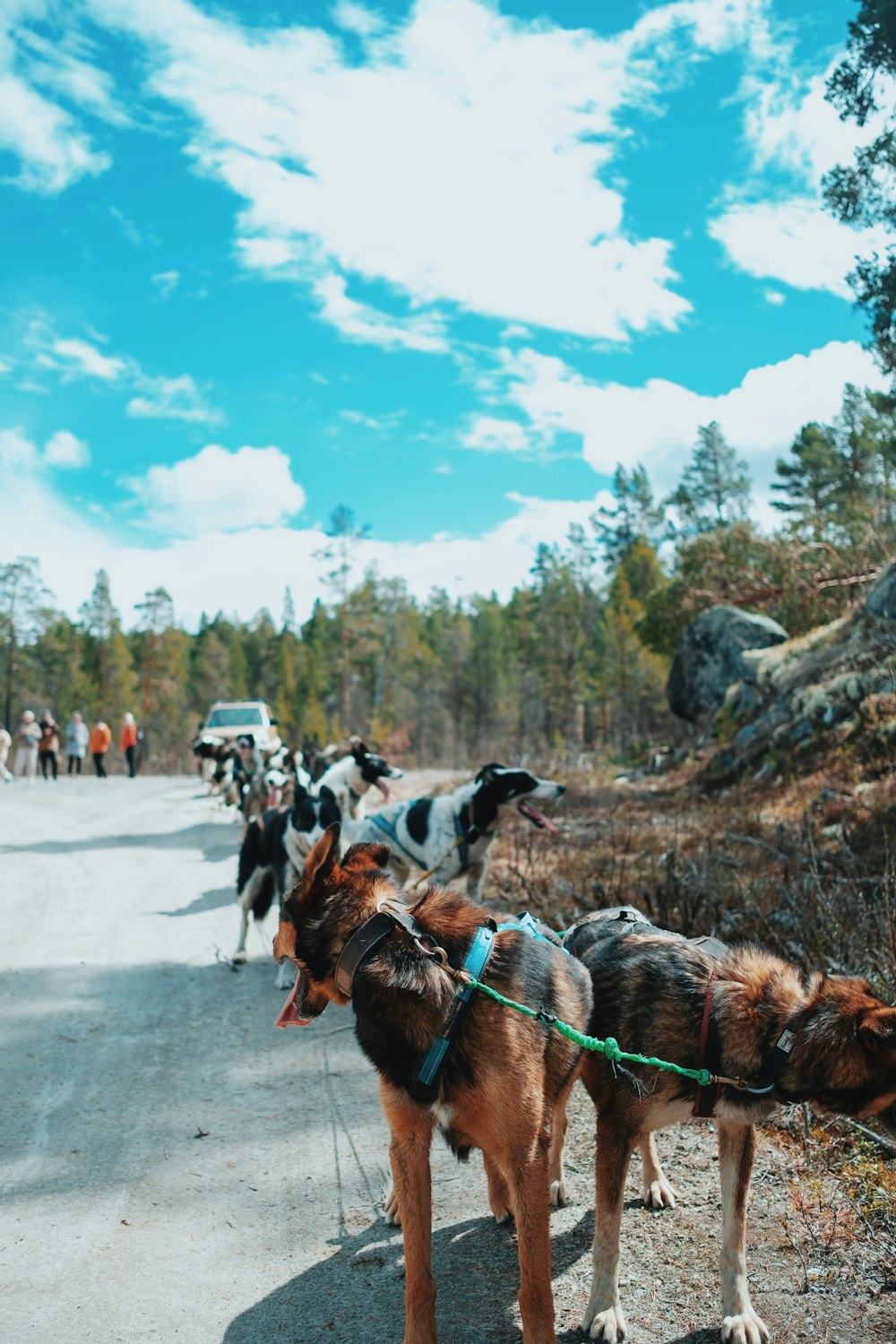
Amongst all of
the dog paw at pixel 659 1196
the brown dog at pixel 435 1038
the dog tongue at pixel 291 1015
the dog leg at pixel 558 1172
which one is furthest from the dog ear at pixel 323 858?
the dog paw at pixel 659 1196

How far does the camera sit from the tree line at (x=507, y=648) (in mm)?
37312

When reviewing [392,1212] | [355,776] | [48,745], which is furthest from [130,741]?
[392,1212]

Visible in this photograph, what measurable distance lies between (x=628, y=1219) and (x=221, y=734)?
2446cm

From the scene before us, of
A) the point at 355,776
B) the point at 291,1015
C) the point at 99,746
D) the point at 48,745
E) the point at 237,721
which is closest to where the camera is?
the point at 291,1015

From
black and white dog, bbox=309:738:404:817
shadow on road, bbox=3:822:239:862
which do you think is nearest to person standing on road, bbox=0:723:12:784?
shadow on road, bbox=3:822:239:862

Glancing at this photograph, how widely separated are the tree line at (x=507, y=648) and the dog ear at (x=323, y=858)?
77.3 feet

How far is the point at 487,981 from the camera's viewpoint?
128 inches

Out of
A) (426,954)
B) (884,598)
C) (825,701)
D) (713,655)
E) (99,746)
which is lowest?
(426,954)

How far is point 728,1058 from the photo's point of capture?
10.8 feet

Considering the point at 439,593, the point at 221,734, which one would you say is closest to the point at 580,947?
the point at 221,734

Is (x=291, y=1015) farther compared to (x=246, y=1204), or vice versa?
(x=246, y=1204)

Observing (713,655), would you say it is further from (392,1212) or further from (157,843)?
(392,1212)

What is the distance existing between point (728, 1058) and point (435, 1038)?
1.01 m

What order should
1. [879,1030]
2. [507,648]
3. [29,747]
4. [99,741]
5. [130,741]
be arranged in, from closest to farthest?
[879,1030] < [29,747] < [130,741] < [99,741] < [507,648]
